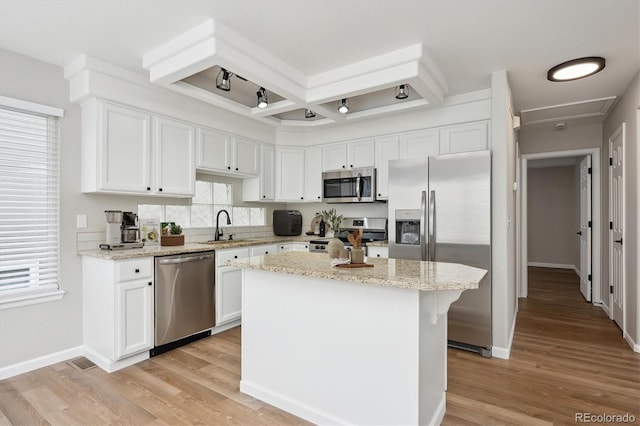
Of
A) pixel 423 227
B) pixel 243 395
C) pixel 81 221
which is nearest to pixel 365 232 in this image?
pixel 423 227

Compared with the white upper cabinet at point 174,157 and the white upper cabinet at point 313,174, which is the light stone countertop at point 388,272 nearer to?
the white upper cabinet at point 174,157

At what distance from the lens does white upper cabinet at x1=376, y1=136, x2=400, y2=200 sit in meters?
4.26

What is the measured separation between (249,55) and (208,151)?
153cm

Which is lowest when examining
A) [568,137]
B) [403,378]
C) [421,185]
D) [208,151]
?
[403,378]

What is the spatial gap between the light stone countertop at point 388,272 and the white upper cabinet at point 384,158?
6.82 ft

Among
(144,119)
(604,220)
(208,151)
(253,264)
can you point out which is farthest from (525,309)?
(144,119)

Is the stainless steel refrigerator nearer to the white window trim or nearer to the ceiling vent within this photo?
the ceiling vent

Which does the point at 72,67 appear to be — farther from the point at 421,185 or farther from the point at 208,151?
the point at 421,185

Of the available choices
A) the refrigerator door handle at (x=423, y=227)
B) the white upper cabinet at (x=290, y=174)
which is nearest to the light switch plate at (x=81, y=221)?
the white upper cabinet at (x=290, y=174)

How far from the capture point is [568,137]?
16.3ft

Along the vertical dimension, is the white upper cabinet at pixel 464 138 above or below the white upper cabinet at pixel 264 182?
above

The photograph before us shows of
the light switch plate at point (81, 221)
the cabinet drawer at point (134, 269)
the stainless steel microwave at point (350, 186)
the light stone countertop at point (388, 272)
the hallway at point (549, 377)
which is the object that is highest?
the stainless steel microwave at point (350, 186)

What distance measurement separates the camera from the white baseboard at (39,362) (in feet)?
8.74

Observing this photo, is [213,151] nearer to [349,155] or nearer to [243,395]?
[349,155]
